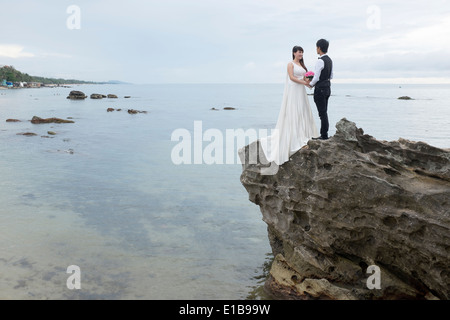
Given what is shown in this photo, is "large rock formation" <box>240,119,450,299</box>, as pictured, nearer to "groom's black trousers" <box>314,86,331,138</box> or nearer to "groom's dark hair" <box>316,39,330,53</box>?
"groom's black trousers" <box>314,86,331,138</box>

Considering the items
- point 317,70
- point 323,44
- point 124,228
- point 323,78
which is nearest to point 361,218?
point 323,78

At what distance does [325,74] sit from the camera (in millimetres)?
10102

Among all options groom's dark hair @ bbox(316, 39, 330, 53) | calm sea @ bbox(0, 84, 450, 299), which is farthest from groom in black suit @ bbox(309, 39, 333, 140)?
calm sea @ bbox(0, 84, 450, 299)

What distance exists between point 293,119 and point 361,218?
9.96 ft

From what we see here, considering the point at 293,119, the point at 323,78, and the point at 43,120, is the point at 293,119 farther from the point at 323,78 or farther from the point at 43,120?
the point at 43,120

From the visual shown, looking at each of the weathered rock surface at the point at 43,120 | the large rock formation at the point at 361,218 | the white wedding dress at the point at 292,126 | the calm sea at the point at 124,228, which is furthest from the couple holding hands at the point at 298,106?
the weathered rock surface at the point at 43,120

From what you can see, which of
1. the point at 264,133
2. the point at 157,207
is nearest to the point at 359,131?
the point at 157,207

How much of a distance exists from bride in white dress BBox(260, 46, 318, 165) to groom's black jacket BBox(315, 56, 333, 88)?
39 cm

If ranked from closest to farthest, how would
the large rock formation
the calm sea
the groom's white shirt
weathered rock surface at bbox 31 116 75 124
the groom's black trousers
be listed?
the large rock formation, the groom's white shirt, the groom's black trousers, the calm sea, weathered rock surface at bbox 31 116 75 124

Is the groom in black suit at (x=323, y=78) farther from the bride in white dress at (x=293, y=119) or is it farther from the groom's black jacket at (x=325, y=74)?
the bride in white dress at (x=293, y=119)

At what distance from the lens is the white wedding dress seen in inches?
393

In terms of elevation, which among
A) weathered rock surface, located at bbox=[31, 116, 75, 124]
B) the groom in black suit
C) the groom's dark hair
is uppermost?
the groom's dark hair

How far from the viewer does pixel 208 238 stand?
14781 mm
